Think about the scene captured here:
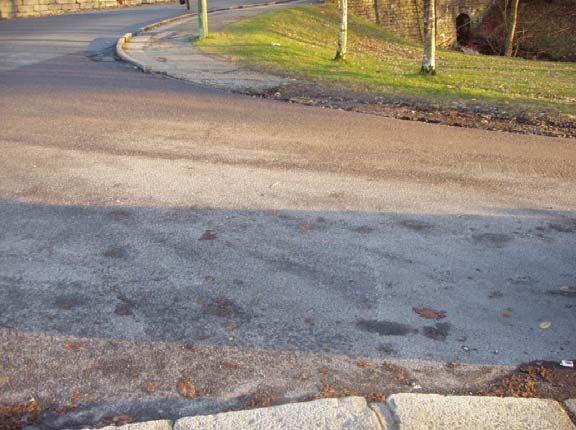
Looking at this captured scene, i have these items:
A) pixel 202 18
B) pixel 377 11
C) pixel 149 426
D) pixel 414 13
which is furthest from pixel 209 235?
pixel 414 13

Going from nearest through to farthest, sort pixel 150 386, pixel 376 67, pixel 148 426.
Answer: pixel 148 426 < pixel 150 386 < pixel 376 67

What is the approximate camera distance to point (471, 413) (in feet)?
12.1

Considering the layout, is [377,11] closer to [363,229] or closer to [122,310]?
[363,229]

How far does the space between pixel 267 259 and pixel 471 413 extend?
2.56 metres

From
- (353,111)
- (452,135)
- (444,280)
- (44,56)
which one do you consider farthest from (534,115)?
(44,56)

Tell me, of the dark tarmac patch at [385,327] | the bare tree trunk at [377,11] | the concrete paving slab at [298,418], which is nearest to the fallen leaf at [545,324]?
the dark tarmac patch at [385,327]

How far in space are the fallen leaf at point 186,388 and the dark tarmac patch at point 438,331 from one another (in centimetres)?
169

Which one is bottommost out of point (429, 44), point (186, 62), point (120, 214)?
point (120, 214)

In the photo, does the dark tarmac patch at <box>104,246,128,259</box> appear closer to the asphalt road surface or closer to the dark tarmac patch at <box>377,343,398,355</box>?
the asphalt road surface

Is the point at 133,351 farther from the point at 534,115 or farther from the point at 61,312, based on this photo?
the point at 534,115

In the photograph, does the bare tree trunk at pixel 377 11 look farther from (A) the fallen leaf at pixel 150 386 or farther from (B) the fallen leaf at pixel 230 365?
(A) the fallen leaf at pixel 150 386

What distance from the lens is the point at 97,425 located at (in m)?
3.65

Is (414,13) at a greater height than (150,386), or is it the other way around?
(414,13)

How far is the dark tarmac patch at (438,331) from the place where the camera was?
183 inches
